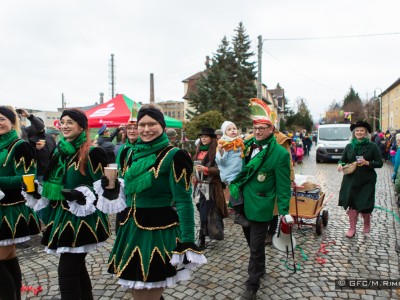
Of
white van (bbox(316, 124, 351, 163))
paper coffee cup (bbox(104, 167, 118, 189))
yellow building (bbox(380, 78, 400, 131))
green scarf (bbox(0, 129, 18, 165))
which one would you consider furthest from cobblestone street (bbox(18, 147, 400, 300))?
yellow building (bbox(380, 78, 400, 131))

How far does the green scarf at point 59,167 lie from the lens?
279cm

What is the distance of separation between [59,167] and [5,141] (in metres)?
0.72

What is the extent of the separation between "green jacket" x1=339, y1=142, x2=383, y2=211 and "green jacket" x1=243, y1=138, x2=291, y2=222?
2398mm

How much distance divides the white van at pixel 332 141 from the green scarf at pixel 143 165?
1632cm

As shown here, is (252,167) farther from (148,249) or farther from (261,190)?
(148,249)

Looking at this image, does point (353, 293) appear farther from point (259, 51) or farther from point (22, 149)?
point (259, 51)

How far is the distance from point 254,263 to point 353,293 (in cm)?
117

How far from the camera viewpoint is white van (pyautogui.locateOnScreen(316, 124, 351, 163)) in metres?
17.2

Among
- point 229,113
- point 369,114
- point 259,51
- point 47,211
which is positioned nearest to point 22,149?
point 47,211

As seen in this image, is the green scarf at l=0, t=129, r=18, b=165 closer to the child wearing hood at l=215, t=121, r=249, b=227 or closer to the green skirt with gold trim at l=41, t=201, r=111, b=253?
the green skirt with gold trim at l=41, t=201, r=111, b=253

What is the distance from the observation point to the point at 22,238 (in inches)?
118

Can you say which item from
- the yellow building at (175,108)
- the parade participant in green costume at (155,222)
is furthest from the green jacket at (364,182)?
the yellow building at (175,108)

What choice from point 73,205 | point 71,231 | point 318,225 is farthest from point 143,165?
point 318,225

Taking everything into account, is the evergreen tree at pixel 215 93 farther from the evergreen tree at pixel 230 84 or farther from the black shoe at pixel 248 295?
the black shoe at pixel 248 295
